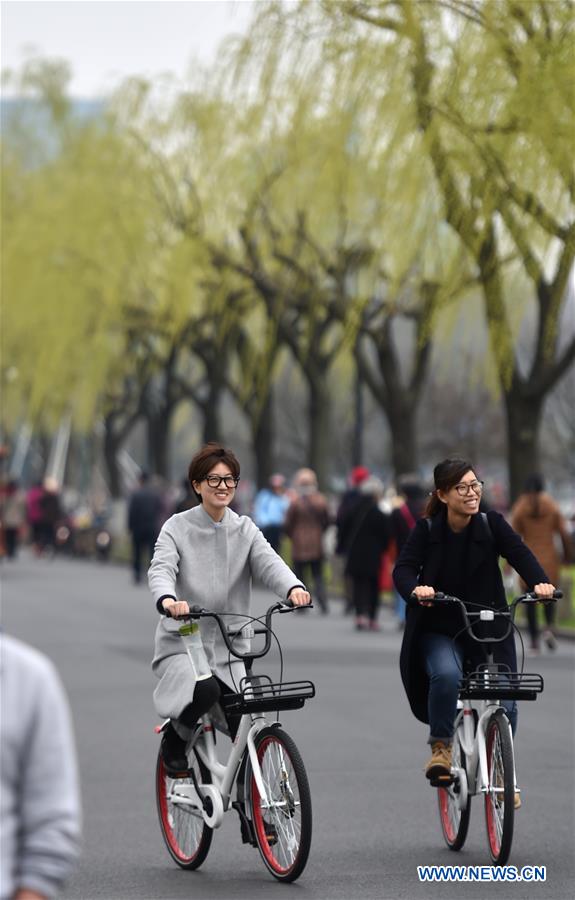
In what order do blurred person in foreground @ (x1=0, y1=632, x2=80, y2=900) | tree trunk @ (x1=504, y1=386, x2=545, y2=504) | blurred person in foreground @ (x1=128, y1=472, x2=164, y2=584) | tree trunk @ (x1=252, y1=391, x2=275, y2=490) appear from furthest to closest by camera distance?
tree trunk @ (x1=252, y1=391, x2=275, y2=490) → blurred person in foreground @ (x1=128, y1=472, x2=164, y2=584) → tree trunk @ (x1=504, y1=386, x2=545, y2=504) → blurred person in foreground @ (x1=0, y1=632, x2=80, y2=900)

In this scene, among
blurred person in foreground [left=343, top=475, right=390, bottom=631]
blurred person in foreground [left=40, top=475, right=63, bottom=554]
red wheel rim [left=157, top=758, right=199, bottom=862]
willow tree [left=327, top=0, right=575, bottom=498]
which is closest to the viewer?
red wheel rim [left=157, top=758, right=199, bottom=862]

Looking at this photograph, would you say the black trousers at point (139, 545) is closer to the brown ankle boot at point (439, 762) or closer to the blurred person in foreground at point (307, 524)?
the blurred person in foreground at point (307, 524)

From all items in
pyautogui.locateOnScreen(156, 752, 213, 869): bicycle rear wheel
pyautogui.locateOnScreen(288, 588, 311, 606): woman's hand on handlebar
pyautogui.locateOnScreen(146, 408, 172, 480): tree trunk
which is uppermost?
pyautogui.locateOnScreen(146, 408, 172, 480): tree trunk

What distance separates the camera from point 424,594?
7508 mm

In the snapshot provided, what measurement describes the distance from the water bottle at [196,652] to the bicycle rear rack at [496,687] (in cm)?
107

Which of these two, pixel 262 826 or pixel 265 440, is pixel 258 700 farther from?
pixel 265 440

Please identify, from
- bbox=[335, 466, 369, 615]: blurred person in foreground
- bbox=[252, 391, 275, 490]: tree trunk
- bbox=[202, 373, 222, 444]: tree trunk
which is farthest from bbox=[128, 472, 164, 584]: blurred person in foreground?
bbox=[335, 466, 369, 615]: blurred person in foreground

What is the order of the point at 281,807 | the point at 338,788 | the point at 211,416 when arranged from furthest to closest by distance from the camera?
the point at 211,416 → the point at 338,788 → the point at 281,807

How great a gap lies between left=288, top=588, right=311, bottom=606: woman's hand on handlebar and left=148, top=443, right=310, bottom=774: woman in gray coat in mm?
286

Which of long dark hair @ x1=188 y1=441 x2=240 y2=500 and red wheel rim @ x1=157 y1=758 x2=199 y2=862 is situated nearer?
long dark hair @ x1=188 y1=441 x2=240 y2=500

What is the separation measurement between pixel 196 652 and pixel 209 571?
1.00 ft

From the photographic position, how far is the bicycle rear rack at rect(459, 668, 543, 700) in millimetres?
7594

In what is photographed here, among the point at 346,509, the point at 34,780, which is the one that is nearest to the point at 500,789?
the point at 34,780

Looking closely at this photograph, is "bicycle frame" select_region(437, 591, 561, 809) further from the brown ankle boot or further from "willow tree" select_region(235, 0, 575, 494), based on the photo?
"willow tree" select_region(235, 0, 575, 494)
